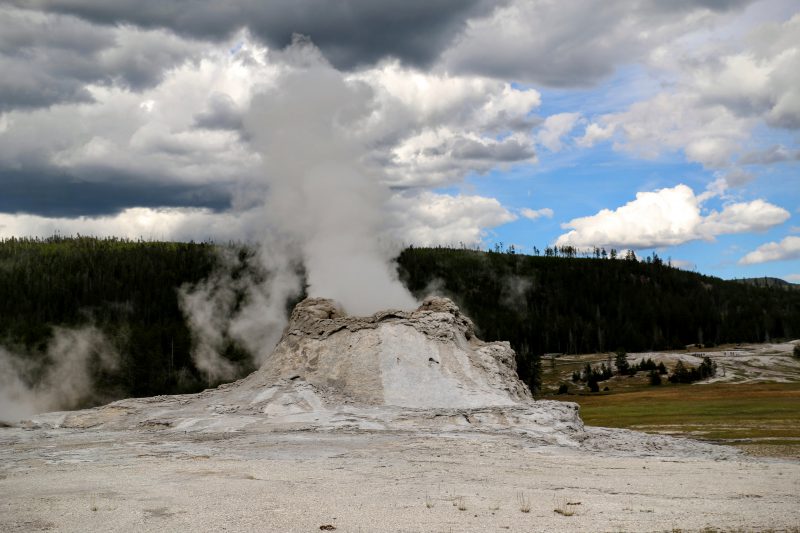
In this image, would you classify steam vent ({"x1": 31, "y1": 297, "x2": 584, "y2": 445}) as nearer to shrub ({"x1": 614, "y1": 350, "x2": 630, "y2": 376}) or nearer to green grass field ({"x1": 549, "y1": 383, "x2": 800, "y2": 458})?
green grass field ({"x1": 549, "y1": 383, "x2": 800, "y2": 458})

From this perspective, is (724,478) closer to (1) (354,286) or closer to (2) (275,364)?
(2) (275,364)

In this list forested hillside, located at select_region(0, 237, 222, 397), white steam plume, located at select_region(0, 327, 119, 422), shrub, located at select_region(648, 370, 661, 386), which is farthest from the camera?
shrub, located at select_region(648, 370, 661, 386)

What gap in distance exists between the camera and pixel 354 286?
44.2m

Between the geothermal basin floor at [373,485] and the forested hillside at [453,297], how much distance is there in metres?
54.7

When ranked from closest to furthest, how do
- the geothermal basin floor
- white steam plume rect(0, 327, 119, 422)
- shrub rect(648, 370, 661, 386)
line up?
1. the geothermal basin floor
2. white steam plume rect(0, 327, 119, 422)
3. shrub rect(648, 370, 661, 386)

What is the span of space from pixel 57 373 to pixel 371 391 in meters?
67.8

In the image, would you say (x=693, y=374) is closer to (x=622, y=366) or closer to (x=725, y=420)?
(x=622, y=366)

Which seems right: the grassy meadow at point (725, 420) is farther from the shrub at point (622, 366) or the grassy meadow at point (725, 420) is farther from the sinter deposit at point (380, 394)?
the shrub at point (622, 366)

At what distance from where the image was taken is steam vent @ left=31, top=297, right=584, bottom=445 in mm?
29109

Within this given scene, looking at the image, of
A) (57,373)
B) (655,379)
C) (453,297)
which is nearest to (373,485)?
(655,379)

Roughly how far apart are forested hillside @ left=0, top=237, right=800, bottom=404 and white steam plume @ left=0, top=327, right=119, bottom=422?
1.18 meters

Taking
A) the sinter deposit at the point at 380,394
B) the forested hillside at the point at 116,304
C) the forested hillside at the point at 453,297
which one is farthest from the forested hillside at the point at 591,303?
the sinter deposit at the point at 380,394

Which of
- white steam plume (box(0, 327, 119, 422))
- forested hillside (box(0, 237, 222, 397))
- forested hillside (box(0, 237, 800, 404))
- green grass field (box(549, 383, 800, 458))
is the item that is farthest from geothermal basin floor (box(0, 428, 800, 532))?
forested hillside (box(0, 237, 222, 397))

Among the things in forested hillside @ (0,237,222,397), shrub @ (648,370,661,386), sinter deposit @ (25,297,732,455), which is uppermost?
forested hillside @ (0,237,222,397)
